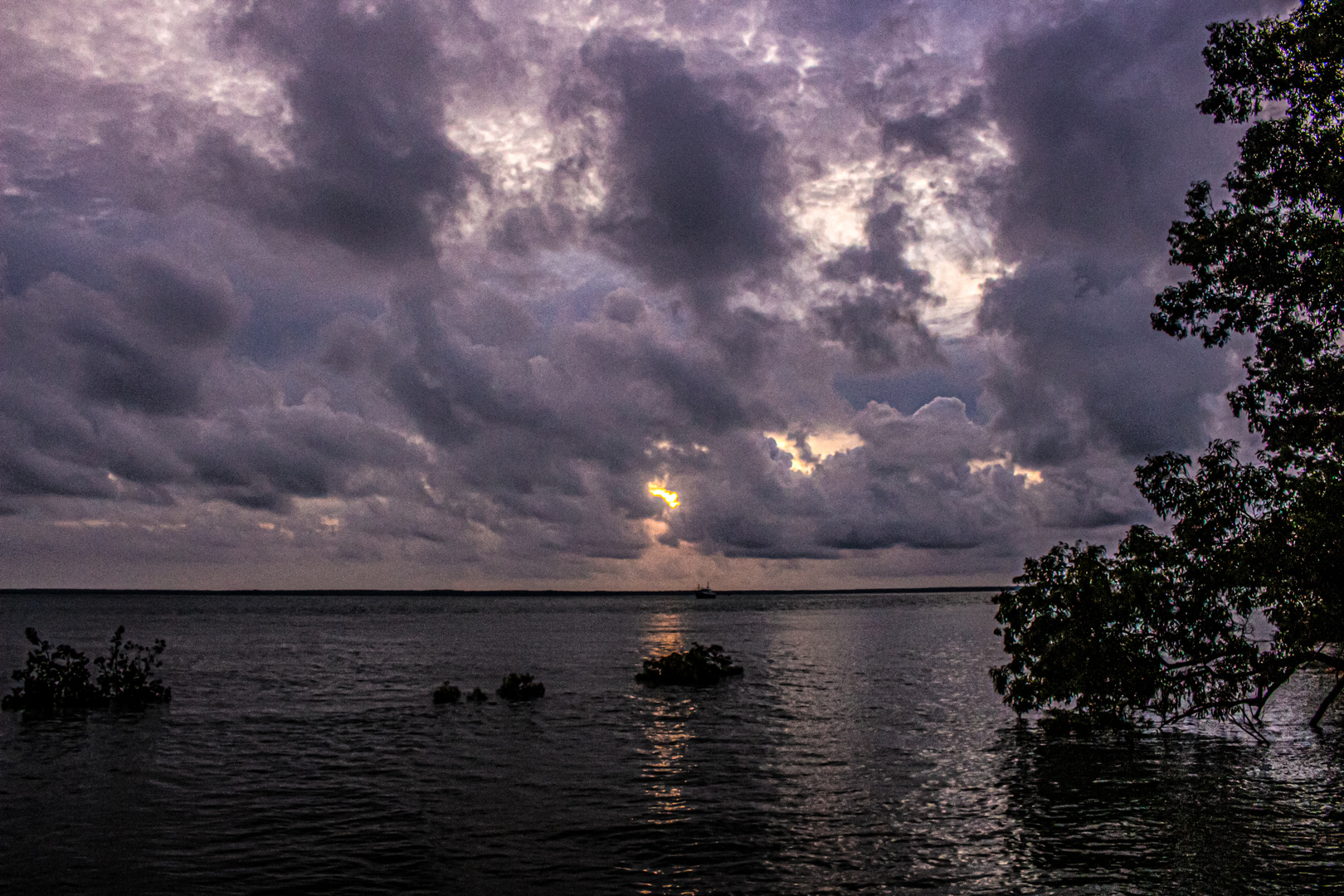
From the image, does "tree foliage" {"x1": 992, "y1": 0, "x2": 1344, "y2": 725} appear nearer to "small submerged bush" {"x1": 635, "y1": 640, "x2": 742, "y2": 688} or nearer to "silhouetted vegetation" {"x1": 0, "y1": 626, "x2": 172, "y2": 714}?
"small submerged bush" {"x1": 635, "y1": 640, "x2": 742, "y2": 688}

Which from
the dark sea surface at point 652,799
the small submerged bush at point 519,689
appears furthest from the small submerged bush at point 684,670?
the small submerged bush at point 519,689

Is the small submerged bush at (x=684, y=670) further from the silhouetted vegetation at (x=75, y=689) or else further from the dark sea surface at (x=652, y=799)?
the silhouetted vegetation at (x=75, y=689)

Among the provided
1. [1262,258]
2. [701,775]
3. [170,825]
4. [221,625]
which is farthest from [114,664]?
[221,625]

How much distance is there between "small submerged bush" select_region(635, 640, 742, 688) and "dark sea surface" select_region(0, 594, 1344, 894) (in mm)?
5814

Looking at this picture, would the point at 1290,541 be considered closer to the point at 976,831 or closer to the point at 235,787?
the point at 976,831

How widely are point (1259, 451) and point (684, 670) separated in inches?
1548

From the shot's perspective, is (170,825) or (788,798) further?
(788,798)

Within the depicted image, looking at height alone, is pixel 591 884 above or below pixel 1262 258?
below

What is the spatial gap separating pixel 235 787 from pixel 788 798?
1784 centimetres

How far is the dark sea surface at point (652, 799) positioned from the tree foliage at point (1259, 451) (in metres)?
4.30

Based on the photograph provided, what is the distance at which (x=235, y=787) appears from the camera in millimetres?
27984

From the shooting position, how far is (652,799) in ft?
86.8

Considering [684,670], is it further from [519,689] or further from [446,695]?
[446,695]

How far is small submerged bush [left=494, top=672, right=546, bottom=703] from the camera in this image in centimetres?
5088
